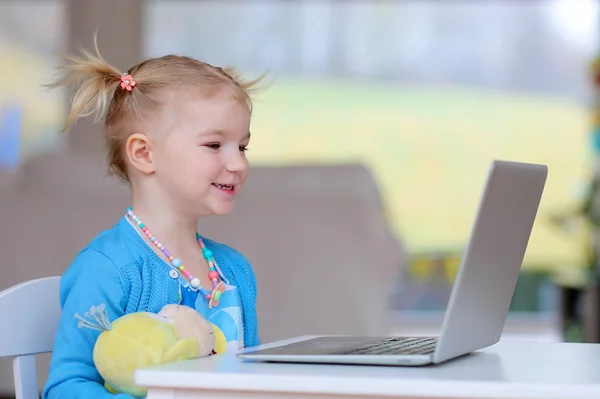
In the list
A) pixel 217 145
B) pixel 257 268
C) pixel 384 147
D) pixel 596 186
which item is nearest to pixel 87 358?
pixel 217 145

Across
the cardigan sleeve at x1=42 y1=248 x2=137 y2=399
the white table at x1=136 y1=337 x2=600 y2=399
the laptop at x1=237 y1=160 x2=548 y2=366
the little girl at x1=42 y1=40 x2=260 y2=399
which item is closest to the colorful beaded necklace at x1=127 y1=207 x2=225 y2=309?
the little girl at x1=42 y1=40 x2=260 y2=399

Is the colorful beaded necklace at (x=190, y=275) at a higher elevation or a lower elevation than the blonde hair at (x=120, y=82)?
lower

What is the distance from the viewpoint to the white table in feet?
2.75

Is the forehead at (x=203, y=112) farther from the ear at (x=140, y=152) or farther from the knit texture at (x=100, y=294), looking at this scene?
the knit texture at (x=100, y=294)

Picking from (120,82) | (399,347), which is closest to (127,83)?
(120,82)

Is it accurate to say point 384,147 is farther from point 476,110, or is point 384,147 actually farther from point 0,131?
point 0,131

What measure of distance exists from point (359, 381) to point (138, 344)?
28 centimetres

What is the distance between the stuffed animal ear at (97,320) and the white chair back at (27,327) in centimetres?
15

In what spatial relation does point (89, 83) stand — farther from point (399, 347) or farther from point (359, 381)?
point (359, 381)

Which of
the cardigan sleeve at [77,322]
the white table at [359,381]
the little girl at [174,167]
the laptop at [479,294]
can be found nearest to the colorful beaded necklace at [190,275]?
the little girl at [174,167]

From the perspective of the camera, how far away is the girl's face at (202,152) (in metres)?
1.35

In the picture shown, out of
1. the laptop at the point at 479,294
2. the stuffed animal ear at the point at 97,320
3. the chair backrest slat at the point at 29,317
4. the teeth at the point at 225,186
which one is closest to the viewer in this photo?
the laptop at the point at 479,294

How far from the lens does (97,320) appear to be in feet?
3.56

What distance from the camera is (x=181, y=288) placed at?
4.35 ft
